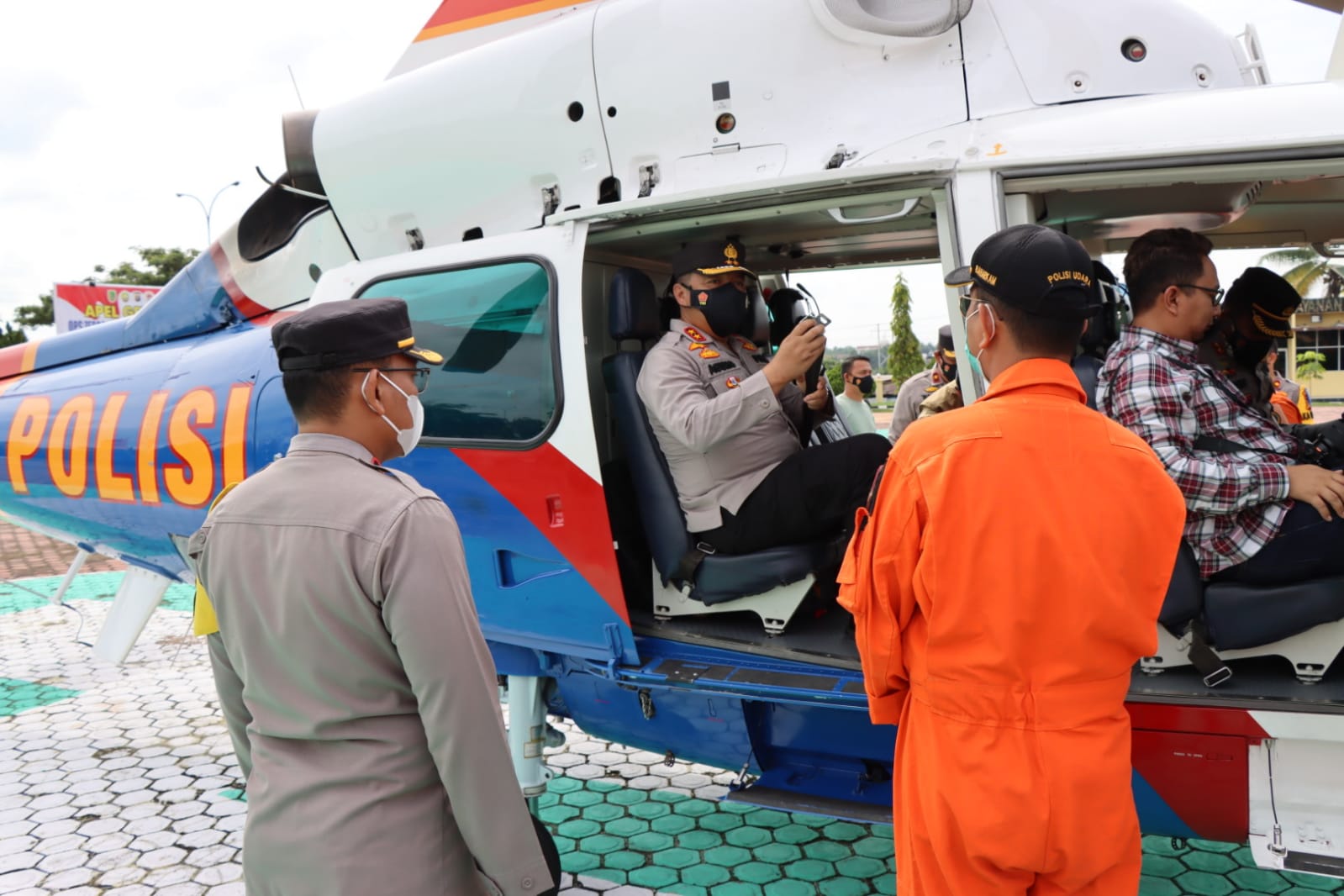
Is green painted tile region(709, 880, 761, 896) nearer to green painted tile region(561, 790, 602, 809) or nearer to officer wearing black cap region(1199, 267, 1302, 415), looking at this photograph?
green painted tile region(561, 790, 602, 809)

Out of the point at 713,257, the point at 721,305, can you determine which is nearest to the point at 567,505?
the point at 721,305

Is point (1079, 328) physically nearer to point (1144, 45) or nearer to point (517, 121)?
point (1144, 45)

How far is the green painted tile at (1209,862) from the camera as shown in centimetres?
346

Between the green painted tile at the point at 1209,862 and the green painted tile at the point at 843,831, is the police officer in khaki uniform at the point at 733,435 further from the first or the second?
the green painted tile at the point at 1209,862

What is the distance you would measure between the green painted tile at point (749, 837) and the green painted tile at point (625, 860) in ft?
1.20

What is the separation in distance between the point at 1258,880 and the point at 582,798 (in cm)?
254

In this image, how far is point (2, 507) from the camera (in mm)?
5074

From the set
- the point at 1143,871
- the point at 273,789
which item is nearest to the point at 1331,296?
the point at 1143,871

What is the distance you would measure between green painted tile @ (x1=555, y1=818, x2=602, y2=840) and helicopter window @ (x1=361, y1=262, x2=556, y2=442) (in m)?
1.73

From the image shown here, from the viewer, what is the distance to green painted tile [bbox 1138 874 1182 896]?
3.28 m

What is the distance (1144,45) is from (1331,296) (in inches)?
1607

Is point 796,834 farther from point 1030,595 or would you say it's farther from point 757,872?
point 1030,595

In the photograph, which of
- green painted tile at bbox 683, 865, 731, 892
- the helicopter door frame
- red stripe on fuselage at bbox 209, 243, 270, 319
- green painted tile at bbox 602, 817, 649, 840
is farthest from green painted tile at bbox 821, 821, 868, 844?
red stripe on fuselage at bbox 209, 243, 270, 319

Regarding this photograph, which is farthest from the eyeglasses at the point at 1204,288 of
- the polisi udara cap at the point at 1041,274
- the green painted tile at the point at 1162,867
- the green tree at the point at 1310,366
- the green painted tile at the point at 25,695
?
the green tree at the point at 1310,366
